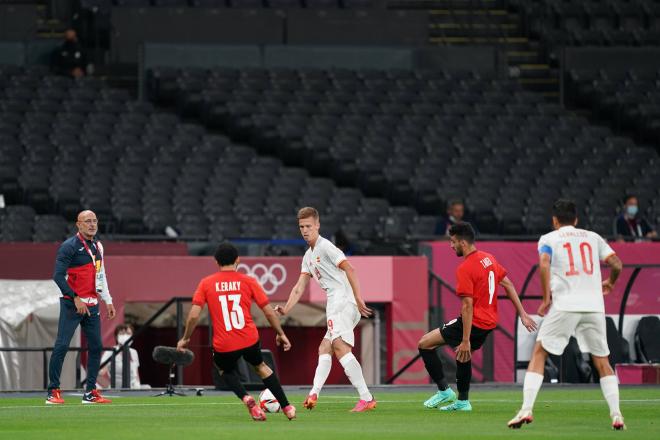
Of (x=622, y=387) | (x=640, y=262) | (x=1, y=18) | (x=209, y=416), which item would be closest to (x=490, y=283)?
(x=209, y=416)

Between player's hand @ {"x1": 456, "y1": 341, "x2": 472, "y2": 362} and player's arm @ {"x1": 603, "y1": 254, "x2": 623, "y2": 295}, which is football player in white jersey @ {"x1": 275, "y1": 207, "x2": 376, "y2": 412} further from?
player's arm @ {"x1": 603, "y1": 254, "x2": 623, "y2": 295}

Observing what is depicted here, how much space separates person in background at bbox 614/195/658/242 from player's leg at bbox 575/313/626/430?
13602 millimetres

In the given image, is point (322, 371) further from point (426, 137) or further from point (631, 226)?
point (426, 137)

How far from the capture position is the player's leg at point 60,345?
1634cm

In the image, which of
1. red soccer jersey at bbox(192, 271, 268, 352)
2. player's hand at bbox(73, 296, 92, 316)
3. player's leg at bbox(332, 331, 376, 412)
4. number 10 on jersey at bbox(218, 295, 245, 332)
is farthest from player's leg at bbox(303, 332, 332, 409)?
player's hand at bbox(73, 296, 92, 316)

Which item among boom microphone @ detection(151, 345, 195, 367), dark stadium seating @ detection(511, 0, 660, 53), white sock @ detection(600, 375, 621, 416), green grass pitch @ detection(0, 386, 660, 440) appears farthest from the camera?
dark stadium seating @ detection(511, 0, 660, 53)

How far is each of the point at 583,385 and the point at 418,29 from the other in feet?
56.1

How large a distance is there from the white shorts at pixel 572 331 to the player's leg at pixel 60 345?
653 centimetres

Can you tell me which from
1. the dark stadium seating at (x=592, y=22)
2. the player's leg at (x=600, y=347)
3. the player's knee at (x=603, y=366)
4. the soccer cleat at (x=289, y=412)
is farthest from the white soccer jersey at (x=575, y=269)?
the dark stadium seating at (x=592, y=22)

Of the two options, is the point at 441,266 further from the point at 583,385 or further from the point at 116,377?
the point at 116,377

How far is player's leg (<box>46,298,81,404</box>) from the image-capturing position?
643 inches

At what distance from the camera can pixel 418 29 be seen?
119 feet

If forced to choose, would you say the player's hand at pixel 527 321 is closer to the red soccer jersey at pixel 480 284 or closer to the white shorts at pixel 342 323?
the red soccer jersey at pixel 480 284

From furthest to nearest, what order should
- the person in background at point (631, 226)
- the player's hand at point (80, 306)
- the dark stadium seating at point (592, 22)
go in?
the dark stadium seating at point (592, 22) < the person in background at point (631, 226) < the player's hand at point (80, 306)
